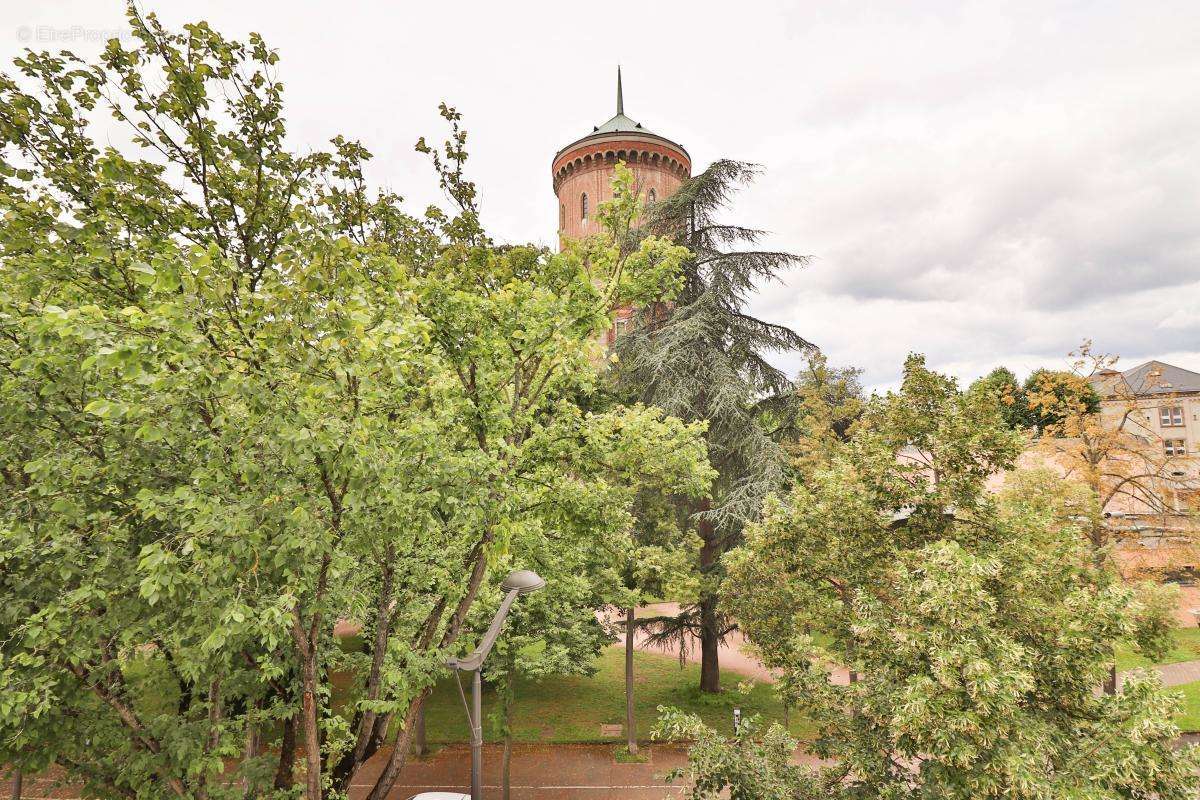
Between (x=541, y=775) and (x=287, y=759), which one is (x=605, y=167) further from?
(x=287, y=759)

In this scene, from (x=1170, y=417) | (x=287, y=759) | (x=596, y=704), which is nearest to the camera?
(x=287, y=759)

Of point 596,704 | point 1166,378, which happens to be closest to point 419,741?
point 596,704

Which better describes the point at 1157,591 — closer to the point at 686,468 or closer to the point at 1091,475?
the point at 1091,475

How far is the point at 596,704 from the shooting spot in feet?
59.8

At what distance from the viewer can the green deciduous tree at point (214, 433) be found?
4.37m

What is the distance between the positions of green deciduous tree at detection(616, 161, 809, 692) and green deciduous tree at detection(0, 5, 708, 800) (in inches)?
309

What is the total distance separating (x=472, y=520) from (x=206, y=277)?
318 centimetres

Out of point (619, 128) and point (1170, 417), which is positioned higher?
point (619, 128)

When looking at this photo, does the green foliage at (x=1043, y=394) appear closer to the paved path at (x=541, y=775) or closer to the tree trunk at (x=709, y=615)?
the tree trunk at (x=709, y=615)

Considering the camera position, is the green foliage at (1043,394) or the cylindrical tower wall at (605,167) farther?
the cylindrical tower wall at (605,167)

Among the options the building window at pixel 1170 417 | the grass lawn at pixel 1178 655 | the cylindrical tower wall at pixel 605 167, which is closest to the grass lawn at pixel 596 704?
the grass lawn at pixel 1178 655

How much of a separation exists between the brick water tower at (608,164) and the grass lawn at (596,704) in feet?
95.3

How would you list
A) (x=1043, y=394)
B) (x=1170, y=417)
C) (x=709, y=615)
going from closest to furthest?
(x=709, y=615), (x=1043, y=394), (x=1170, y=417)

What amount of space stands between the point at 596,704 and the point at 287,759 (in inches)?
517
